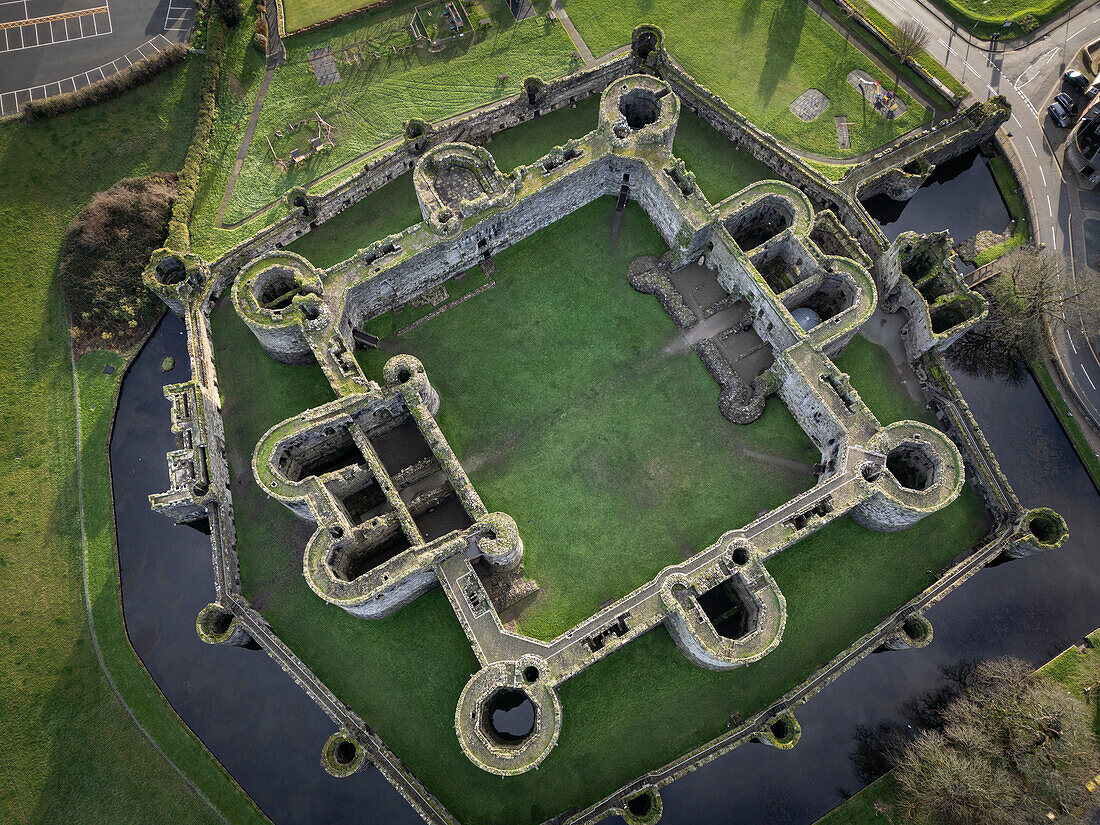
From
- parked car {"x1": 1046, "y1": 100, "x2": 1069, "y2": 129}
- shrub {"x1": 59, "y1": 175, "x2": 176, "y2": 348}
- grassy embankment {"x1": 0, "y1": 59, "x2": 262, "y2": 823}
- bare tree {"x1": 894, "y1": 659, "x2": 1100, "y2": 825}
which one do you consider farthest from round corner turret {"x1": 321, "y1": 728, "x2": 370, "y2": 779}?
parked car {"x1": 1046, "y1": 100, "x2": 1069, "y2": 129}

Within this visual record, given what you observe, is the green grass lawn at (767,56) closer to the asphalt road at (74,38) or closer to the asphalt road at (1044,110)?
the asphalt road at (1044,110)

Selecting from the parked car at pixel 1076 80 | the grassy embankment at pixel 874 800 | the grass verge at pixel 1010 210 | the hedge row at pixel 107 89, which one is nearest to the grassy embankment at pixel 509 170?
the grass verge at pixel 1010 210

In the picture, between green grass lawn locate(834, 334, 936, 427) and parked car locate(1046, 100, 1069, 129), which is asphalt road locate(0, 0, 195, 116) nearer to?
green grass lawn locate(834, 334, 936, 427)

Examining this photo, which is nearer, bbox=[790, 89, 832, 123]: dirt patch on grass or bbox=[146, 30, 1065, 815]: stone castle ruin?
bbox=[146, 30, 1065, 815]: stone castle ruin

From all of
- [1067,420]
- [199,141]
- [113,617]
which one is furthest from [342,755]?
[1067,420]

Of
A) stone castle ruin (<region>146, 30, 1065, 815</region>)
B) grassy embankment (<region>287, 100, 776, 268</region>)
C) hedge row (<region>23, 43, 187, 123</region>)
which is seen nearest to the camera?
stone castle ruin (<region>146, 30, 1065, 815</region>)

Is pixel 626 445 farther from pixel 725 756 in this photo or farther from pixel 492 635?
pixel 725 756

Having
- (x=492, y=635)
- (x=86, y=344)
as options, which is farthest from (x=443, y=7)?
(x=492, y=635)
